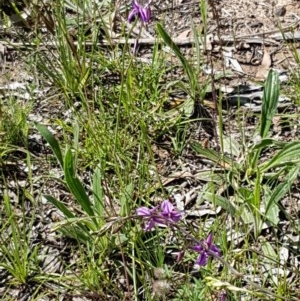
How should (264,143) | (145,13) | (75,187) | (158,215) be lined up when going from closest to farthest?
1. (158,215)
2. (145,13)
3. (75,187)
4. (264,143)

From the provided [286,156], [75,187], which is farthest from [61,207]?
[286,156]

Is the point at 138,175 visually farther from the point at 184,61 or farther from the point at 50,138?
the point at 184,61

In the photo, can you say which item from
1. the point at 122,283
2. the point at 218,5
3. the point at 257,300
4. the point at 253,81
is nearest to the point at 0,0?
the point at 218,5

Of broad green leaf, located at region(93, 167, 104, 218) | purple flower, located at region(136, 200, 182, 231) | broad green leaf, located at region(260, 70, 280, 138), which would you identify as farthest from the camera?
broad green leaf, located at region(260, 70, 280, 138)

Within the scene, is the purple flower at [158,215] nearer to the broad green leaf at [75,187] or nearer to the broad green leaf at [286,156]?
the broad green leaf at [75,187]

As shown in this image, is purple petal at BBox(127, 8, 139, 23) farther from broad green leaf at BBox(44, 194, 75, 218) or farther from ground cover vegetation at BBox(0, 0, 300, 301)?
broad green leaf at BBox(44, 194, 75, 218)

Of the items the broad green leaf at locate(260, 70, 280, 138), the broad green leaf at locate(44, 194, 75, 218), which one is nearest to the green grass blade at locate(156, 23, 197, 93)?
the broad green leaf at locate(260, 70, 280, 138)

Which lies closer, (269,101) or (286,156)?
(286,156)

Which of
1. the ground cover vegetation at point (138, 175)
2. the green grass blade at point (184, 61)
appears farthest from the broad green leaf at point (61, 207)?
the green grass blade at point (184, 61)
